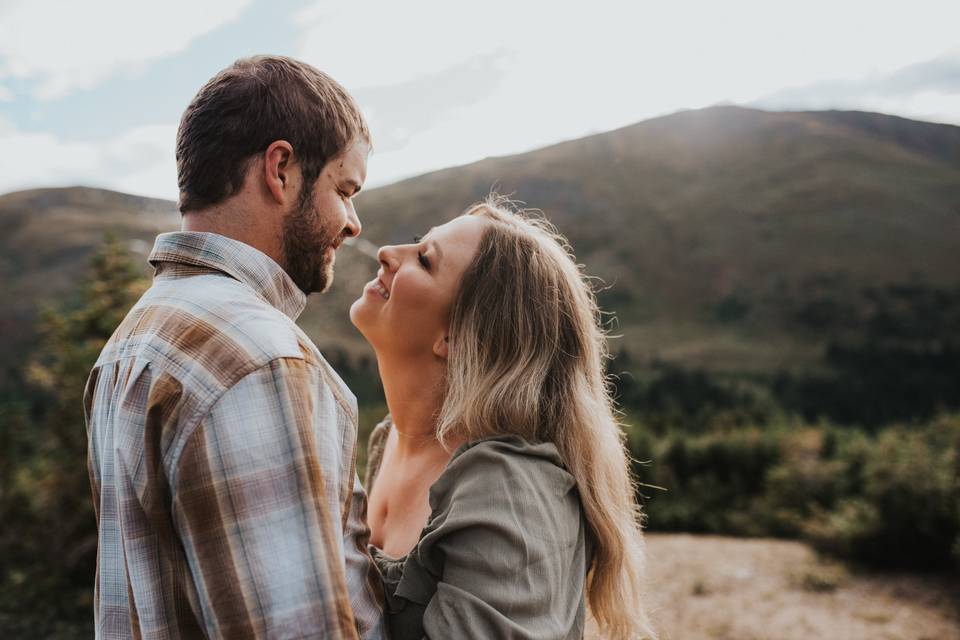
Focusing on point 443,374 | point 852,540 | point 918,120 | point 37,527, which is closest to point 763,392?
point 852,540

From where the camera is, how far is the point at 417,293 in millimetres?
2025

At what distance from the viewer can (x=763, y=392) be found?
1678 inches

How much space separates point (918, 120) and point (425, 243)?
122477 millimetres

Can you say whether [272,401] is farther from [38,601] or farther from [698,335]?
[698,335]

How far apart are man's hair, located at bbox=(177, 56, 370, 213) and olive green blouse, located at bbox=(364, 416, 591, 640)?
0.79m

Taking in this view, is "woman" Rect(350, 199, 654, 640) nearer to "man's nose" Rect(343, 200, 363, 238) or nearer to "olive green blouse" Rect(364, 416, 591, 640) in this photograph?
"olive green blouse" Rect(364, 416, 591, 640)

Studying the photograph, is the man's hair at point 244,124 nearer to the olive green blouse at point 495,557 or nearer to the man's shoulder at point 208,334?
the man's shoulder at point 208,334

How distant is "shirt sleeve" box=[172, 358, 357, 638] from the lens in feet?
3.64

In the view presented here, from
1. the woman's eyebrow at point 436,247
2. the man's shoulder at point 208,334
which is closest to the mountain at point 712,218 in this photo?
the woman's eyebrow at point 436,247

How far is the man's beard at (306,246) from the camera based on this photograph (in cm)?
157

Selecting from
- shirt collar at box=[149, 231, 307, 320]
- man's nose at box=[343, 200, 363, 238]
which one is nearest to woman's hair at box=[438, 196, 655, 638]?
man's nose at box=[343, 200, 363, 238]

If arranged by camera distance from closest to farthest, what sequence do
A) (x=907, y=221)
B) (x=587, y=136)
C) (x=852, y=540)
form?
(x=852, y=540) < (x=907, y=221) < (x=587, y=136)

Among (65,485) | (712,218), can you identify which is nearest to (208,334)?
(65,485)

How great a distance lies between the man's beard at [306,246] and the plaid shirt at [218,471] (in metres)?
0.22
